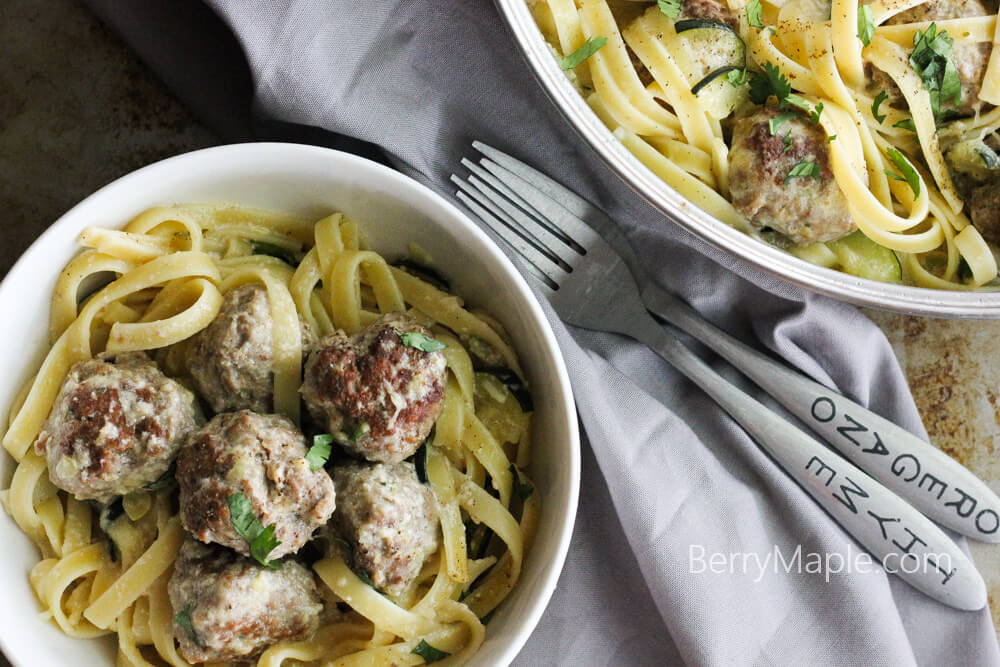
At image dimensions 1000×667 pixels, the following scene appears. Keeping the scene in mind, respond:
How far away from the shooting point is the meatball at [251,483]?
2.24m

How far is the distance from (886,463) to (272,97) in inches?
91.3

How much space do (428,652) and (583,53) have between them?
1857mm

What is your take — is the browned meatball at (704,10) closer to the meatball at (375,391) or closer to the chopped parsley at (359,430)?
the meatball at (375,391)

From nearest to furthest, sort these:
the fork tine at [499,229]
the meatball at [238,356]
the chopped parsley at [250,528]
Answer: the chopped parsley at [250,528]
the meatball at [238,356]
the fork tine at [499,229]

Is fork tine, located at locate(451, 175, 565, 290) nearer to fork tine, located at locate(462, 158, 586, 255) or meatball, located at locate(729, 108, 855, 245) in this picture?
fork tine, located at locate(462, 158, 586, 255)

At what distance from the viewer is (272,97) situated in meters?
2.92

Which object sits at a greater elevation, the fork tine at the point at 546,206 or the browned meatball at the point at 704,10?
the browned meatball at the point at 704,10

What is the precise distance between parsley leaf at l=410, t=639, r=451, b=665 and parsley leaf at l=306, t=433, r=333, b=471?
1.78 feet

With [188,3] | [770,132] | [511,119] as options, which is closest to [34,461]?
[188,3]

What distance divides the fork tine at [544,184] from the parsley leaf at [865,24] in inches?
39.8

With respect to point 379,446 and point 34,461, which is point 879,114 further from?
point 34,461

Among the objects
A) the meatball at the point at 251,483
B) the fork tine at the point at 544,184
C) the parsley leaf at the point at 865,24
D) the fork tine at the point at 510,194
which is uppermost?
the parsley leaf at the point at 865,24

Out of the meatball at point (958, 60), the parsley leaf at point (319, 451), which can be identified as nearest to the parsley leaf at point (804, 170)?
the meatball at point (958, 60)

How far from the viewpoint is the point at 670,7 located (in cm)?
308
